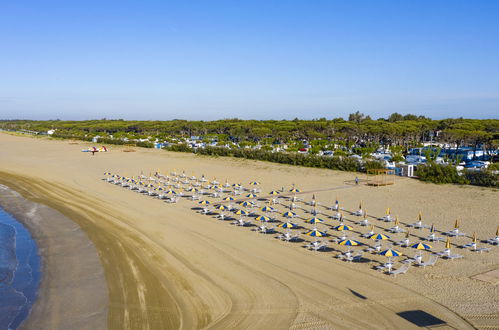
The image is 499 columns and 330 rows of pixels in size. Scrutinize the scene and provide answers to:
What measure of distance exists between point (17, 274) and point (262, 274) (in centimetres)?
903

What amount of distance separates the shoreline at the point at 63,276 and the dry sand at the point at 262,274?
1.29ft

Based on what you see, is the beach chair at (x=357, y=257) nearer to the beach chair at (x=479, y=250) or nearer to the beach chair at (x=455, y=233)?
the beach chair at (x=479, y=250)

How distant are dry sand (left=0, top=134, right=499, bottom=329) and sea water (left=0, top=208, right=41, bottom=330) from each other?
32.3 inches

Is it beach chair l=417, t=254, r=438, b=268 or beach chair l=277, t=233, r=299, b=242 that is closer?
beach chair l=417, t=254, r=438, b=268

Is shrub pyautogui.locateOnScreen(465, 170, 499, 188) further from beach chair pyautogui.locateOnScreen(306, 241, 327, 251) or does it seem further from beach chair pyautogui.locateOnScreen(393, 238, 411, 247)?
beach chair pyautogui.locateOnScreen(306, 241, 327, 251)

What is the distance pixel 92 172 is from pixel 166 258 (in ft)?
86.9

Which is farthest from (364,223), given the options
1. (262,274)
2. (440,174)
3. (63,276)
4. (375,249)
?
(440,174)

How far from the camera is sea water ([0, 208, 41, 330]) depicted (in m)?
11.9

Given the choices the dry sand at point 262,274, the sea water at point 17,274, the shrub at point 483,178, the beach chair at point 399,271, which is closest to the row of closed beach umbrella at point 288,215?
the beach chair at point 399,271

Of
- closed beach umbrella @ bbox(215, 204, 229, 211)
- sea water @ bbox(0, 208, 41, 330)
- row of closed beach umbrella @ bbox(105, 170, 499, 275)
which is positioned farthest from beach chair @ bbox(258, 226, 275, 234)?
sea water @ bbox(0, 208, 41, 330)

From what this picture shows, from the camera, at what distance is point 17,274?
1491 centimetres

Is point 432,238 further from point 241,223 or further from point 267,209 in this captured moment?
point 241,223

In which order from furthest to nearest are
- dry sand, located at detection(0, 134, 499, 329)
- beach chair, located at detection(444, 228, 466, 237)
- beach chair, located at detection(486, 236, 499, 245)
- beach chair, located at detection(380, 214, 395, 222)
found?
beach chair, located at detection(380, 214, 395, 222), beach chair, located at detection(444, 228, 466, 237), beach chair, located at detection(486, 236, 499, 245), dry sand, located at detection(0, 134, 499, 329)

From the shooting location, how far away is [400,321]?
10.4 m
